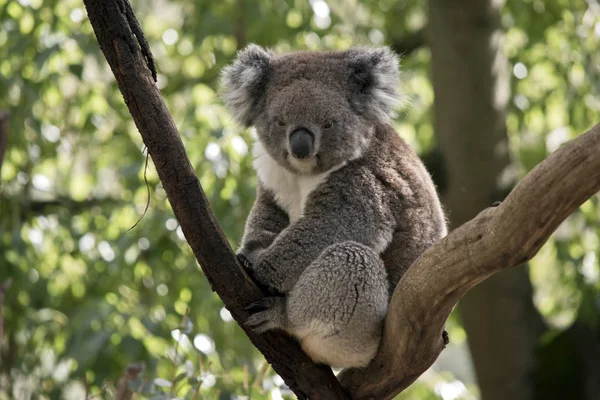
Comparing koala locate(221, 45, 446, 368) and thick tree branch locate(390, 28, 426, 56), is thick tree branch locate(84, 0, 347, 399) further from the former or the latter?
thick tree branch locate(390, 28, 426, 56)

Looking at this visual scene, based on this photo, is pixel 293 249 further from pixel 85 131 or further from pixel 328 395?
pixel 85 131

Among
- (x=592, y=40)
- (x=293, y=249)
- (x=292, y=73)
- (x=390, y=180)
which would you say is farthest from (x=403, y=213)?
(x=592, y=40)

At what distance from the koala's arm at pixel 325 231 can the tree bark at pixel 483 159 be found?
137 inches

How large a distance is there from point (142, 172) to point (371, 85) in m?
2.25

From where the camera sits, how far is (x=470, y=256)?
277cm

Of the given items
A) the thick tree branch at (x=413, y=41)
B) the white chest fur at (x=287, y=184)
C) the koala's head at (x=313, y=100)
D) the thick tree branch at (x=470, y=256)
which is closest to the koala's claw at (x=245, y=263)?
the white chest fur at (x=287, y=184)

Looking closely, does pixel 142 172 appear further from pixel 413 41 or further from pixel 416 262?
pixel 413 41

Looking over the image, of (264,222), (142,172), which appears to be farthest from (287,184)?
(142,172)

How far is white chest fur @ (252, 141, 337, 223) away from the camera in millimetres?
3762

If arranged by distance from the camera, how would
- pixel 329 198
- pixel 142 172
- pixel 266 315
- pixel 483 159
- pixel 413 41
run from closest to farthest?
pixel 266 315
pixel 329 198
pixel 142 172
pixel 483 159
pixel 413 41

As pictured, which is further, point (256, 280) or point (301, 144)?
point (301, 144)

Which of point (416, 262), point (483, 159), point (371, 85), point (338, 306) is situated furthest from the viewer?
point (483, 159)

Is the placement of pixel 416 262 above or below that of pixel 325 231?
below

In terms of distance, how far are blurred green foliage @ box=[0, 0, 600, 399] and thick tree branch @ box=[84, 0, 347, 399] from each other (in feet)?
5.02
